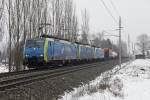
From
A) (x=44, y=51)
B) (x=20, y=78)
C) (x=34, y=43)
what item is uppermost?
(x=34, y=43)

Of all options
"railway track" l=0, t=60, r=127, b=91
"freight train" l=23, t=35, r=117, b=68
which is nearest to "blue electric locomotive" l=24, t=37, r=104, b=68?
"freight train" l=23, t=35, r=117, b=68

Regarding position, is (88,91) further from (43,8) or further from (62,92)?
(43,8)

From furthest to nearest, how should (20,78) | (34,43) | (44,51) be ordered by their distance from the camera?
(34,43) → (44,51) → (20,78)

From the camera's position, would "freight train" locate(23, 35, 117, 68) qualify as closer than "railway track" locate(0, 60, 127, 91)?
No

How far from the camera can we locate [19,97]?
11.0m

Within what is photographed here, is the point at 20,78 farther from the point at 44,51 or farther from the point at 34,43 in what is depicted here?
the point at 34,43

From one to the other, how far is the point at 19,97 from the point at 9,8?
58.6 ft

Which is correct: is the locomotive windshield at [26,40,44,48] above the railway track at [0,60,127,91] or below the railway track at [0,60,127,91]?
above

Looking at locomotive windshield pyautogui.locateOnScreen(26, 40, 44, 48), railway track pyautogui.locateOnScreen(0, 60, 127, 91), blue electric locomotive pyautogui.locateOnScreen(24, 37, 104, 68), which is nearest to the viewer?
railway track pyautogui.locateOnScreen(0, 60, 127, 91)

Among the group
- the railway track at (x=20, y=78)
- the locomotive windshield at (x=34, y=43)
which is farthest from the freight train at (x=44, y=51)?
the railway track at (x=20, y=78)

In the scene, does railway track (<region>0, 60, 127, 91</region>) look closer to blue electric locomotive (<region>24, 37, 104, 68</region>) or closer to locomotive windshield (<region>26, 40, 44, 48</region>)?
blue electric locomotive (<region>24, 37, 104, 68</region>)

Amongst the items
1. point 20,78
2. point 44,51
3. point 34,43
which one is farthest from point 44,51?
point 20,78

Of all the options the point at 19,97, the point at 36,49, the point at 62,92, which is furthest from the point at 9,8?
the point at 19,97

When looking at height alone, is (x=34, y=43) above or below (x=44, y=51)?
above
